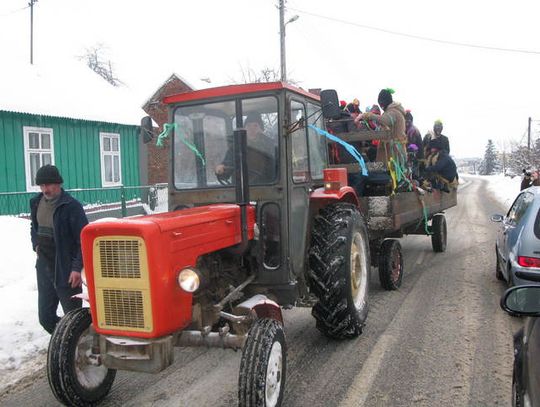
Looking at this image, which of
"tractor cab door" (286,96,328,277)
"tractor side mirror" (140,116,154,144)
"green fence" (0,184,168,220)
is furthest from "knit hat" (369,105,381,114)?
"green fence" (0,184,168,220)

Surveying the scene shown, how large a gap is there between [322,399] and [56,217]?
2650mm

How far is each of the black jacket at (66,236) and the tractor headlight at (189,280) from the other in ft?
5.22

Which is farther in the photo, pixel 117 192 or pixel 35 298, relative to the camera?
pixel 117 192

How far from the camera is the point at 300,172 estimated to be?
4363mm

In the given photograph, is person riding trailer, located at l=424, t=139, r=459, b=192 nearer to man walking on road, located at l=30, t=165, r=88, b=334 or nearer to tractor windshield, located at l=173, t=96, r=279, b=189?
tractor windshield, located at l=173, t=96, r=279, b=189

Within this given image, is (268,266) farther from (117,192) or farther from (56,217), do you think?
(117,192)

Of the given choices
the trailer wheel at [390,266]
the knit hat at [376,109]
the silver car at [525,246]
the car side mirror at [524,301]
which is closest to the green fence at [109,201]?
the knit hat at [376,109]

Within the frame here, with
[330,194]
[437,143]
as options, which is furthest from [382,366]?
[437,143]

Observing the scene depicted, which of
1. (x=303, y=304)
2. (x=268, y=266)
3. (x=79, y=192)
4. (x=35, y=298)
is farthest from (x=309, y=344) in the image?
(x=79, y=192)

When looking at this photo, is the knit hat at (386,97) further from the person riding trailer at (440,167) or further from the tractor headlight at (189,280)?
the tractor headlight at (189,280)

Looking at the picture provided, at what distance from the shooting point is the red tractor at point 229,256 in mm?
3010

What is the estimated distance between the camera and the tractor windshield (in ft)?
13.4

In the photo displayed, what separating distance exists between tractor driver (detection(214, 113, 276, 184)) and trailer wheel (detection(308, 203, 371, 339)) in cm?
83

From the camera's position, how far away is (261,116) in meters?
4.11
